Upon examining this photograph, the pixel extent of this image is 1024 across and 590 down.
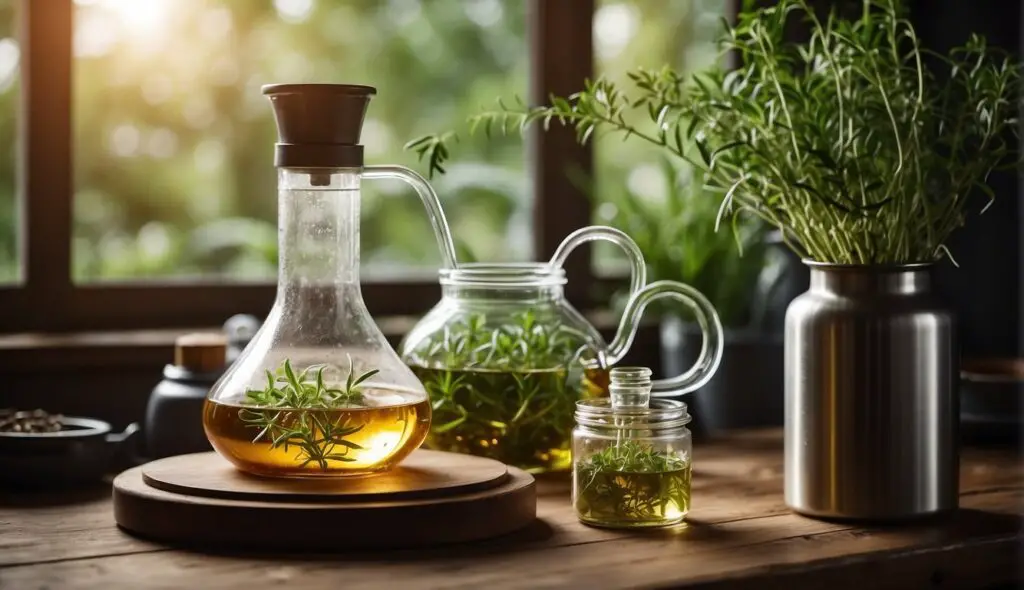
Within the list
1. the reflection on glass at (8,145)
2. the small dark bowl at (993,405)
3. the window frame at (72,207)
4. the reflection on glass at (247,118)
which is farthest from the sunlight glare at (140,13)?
the small dark bowl at (993,405)

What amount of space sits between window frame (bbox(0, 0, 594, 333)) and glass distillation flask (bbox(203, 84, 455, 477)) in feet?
2.23

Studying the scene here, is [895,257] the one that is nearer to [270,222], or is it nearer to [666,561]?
[666,561]

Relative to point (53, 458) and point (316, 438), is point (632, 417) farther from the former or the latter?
point (53, 458)

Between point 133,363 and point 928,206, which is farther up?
point 928,206

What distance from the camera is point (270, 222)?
2.26m

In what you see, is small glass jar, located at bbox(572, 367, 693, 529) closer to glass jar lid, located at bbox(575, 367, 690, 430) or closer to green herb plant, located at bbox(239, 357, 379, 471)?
glass jar lid, located at bbox(575, 367, 690, 430)

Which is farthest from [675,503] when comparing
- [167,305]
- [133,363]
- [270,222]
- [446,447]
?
[270,222]

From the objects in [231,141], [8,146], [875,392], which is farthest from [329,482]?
[231,141]

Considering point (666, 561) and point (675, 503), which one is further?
point (675, 503)

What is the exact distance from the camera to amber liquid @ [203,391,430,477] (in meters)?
1.08

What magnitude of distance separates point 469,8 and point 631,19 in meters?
0.31

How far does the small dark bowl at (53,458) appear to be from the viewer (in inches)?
49.8

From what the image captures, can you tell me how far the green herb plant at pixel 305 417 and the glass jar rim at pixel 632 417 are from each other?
0.67 ft

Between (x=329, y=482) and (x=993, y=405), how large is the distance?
976mm
